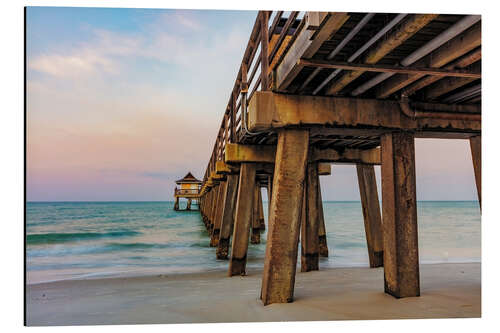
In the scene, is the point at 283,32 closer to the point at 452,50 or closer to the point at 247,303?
the point at 452,50

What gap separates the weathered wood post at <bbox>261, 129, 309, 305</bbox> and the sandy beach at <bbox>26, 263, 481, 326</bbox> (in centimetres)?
19

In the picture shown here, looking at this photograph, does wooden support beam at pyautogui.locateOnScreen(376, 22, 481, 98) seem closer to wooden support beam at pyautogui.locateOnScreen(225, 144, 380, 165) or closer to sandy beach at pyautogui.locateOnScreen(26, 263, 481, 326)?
sandy beach at pyautogui.locateOnScreen(26, 263, 481, 326)

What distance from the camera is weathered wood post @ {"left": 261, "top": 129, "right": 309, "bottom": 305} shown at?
155 inches

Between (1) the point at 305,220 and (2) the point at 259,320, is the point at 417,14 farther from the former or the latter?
(1) the point at 305,220

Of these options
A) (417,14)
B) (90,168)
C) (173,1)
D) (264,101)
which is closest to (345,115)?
(264,101)

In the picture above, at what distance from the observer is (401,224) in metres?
4.10

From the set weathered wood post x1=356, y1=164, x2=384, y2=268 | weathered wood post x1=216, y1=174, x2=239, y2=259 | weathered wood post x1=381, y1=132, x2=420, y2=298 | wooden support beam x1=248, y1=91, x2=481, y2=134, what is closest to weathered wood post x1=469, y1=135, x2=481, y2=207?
wooden support beam x1=248, y1=91, x2=481, y2=134

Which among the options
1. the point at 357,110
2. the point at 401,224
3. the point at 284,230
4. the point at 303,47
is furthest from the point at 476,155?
the point at 303,47

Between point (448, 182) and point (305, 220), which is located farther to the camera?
point (448, 182)

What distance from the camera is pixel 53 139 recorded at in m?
5.17

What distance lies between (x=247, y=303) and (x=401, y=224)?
1.94 metres

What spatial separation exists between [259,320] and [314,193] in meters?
3.64

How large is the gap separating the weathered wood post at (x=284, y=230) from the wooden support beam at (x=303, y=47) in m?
0.79
